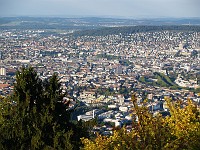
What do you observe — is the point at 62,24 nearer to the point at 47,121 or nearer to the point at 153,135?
the point at 47,121

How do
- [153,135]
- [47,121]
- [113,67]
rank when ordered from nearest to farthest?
[153,135] < [47,121] < [113,67]

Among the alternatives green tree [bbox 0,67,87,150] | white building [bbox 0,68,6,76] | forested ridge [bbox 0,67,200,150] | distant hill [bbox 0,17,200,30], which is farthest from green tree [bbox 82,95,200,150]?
distant hill [bbox 0,17,200,30]

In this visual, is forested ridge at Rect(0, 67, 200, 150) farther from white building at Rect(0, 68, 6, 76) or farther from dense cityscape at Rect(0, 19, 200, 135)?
white building at Rect(0, 68, 6, 76)

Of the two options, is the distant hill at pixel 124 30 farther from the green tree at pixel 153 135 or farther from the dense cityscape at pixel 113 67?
the green tree at pixel 153 135

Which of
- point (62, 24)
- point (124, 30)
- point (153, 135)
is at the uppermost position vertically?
point (153, 135)

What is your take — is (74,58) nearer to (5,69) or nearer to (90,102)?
(5,69)

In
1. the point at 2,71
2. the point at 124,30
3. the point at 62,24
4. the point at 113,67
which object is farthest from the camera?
the point at 62,24

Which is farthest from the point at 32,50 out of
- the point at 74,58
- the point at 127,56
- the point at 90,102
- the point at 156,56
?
the point at 90,102

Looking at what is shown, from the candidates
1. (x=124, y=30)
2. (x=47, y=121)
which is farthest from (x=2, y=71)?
(x=124, y=30)
